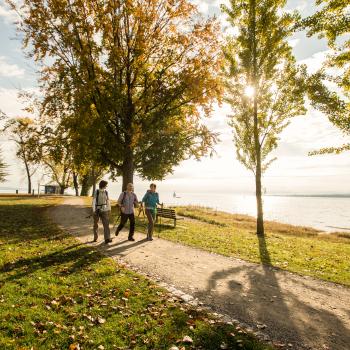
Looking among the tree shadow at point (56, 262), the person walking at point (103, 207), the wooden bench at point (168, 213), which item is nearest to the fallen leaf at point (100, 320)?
the tree shadow at point (56, 262)

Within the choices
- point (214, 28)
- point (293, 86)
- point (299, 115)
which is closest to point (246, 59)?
point (293, 86)

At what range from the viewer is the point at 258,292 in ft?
24.6

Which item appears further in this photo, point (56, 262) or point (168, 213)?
point (168, 213)

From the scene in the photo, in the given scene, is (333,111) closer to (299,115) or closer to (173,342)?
(299,115)

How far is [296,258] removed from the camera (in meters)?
Result: 11.7

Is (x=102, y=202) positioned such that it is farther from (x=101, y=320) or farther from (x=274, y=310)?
(x=274, y=310)

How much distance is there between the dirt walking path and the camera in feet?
18.2

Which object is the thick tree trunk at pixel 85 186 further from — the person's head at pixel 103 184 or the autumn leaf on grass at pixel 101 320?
the autumn leaf on grass at pixel 101 320

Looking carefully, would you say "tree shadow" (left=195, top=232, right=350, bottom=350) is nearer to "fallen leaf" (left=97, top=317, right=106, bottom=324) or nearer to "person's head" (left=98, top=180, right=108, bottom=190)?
"fallen leaf" (left=97, top=317, right=106, bottom=324)

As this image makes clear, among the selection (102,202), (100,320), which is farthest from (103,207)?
(100,320)

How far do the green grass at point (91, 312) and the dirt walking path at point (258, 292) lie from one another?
74cm

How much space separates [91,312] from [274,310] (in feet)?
12.1

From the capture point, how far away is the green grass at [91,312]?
4980mm

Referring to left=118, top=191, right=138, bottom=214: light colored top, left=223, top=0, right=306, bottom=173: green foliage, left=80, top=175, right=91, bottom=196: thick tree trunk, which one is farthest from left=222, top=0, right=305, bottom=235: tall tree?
left=80, top=175, right=91, bottom=196: thick tree trunk
